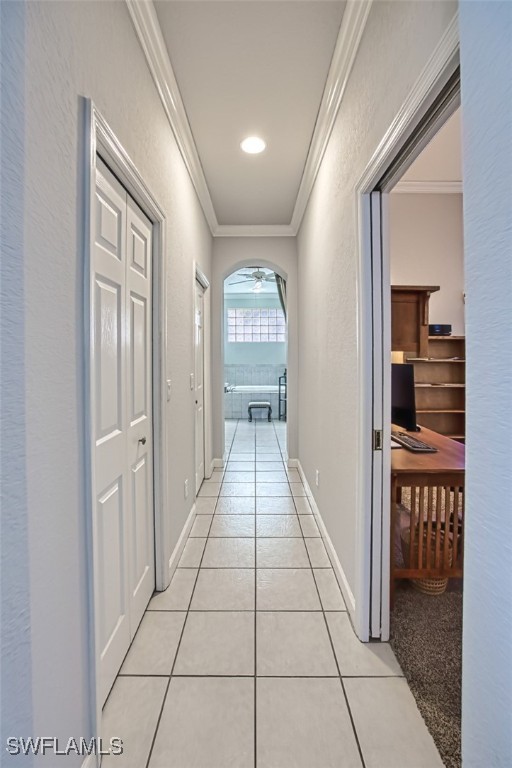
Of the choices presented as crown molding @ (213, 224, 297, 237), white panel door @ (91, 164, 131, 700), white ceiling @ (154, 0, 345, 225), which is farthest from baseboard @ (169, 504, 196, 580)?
crown molding @ (213, 224, 297, 237)

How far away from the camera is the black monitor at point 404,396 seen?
2.19 m

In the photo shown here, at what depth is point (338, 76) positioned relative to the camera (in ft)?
5.66

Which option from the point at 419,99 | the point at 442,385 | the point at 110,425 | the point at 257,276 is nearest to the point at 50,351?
the point at 110,425

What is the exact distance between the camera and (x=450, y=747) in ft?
3.72

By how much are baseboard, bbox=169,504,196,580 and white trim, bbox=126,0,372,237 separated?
2.59m

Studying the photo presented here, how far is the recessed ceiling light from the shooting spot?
7.86 feet

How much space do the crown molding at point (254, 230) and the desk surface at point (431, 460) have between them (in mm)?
2873

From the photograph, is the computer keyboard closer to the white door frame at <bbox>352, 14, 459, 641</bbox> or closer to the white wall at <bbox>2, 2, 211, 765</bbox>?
the white door frame at <bbox>352, 14, 459, 641</bbox>

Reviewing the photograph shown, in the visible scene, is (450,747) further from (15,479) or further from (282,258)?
(282,258)

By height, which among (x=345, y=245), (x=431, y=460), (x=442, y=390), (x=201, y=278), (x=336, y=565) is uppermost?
(x=201, y=278)

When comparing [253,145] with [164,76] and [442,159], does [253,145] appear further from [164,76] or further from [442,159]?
[442,159]

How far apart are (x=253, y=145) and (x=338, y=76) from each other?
873mm

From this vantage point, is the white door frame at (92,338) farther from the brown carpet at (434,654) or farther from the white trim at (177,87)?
the brown carpet at (434,654)

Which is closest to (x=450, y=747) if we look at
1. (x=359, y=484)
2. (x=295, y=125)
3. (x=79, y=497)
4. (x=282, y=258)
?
(x=359, y=484)
